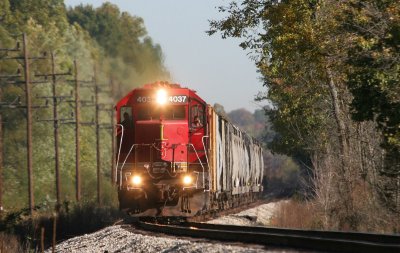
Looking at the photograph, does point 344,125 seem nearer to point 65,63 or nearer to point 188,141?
point 188,141

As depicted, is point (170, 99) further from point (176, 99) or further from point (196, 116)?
point (196, 116)

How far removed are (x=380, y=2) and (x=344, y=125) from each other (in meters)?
8.50

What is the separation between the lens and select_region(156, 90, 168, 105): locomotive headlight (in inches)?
1033

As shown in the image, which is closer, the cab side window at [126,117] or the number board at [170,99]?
the number board at [170,99]

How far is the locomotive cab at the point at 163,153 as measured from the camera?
2591 centimetres

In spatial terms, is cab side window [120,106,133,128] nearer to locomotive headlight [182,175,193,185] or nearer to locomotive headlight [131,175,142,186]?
locomotive headlight [131,175,142,186]

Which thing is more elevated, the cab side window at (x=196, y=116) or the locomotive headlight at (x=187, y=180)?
the cab side window at (x=196, y=116)

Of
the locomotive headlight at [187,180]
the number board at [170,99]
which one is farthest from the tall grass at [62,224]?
the locomotive headlight at [187,180]

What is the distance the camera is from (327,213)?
25.9 metres

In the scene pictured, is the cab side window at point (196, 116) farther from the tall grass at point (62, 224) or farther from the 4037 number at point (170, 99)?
the tall grass at point (62, 224)

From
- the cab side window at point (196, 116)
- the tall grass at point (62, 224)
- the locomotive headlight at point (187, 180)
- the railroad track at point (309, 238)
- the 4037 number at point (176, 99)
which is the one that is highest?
the 4037 number at point (176, 99)

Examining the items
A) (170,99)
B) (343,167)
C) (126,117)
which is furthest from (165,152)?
(343,167)

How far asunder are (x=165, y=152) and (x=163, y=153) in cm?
8

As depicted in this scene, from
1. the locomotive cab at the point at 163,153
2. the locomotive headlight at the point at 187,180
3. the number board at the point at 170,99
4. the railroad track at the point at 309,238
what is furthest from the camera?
the number board at the point at 170,99
